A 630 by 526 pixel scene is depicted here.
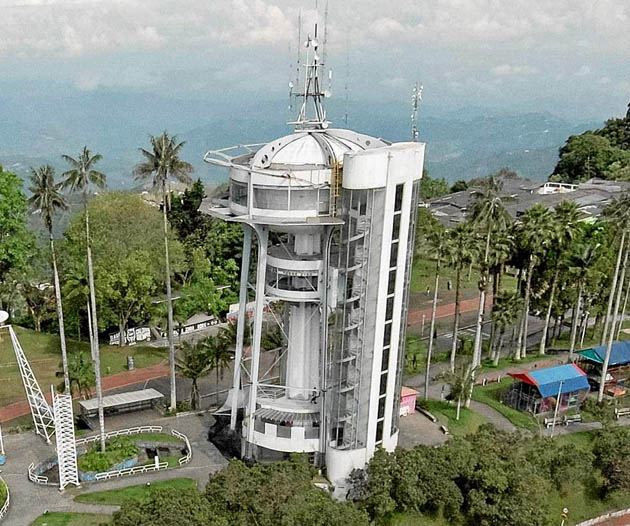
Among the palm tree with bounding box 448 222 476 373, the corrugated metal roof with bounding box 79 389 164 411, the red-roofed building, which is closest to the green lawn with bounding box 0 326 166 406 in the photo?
the corrugated metal roof with bounding box 79 389 164 411

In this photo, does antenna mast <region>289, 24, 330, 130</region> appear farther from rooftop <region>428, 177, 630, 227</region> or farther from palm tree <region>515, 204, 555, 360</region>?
rooftop <region>428, 177, 630, 227</region>

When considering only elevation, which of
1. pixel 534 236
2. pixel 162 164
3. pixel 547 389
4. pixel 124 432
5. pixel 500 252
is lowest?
pixel 124 432

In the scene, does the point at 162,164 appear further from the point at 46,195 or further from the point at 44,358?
the point at 44,358

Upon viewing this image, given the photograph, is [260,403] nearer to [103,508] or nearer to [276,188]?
[103,508]

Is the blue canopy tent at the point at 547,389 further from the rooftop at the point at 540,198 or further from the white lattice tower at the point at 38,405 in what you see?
the rooftop at the point at 540,198

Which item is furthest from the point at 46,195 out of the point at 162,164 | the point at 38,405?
the point at 38,405

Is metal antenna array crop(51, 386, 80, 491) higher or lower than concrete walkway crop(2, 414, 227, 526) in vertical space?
higher
